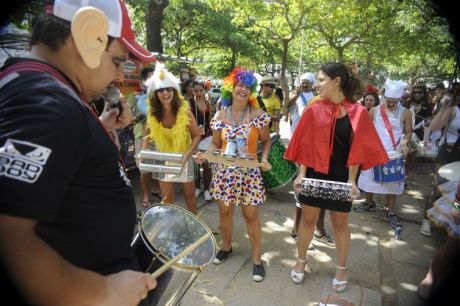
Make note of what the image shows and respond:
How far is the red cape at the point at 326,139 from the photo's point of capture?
281 centimetres

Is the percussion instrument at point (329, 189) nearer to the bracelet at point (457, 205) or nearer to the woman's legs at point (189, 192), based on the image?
the bracelet at point (457, 205)

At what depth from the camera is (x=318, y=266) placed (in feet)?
11.5

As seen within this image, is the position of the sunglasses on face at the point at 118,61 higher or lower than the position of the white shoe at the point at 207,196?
higher

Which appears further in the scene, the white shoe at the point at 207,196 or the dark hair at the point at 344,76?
the white shoe at the point at 207,196

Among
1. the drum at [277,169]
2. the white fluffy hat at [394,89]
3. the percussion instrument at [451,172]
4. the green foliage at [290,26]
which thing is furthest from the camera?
the green foliage at [290,26]

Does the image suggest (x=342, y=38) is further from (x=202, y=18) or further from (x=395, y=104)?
(x=395, y=104)

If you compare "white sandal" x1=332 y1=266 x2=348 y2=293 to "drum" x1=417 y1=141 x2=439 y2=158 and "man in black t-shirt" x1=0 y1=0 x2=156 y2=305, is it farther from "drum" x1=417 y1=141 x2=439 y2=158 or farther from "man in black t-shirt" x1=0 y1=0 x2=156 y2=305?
"drum" x1=417 y1=141 x2=439 y2=158

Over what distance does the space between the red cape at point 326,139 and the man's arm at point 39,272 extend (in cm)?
Answer: 235

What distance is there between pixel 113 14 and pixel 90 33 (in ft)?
0.70

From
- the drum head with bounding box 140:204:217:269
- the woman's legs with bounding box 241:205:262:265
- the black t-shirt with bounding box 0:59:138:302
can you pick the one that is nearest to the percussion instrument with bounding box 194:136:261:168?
the woman's legs with bounding box 241:205:262:265

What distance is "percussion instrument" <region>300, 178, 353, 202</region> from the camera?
2754mm

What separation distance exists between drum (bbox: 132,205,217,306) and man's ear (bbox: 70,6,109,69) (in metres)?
0.88

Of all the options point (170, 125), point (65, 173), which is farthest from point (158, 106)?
point (65, 173)

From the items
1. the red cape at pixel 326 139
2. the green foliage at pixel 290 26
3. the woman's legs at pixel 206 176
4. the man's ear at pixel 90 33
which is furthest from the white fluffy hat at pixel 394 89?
the man's ear at pixel 90 33
